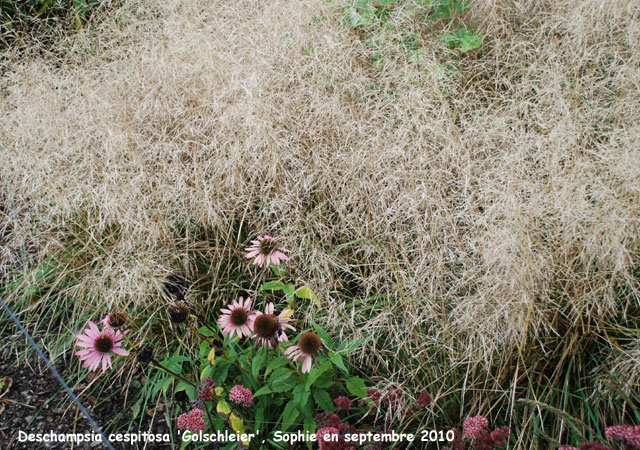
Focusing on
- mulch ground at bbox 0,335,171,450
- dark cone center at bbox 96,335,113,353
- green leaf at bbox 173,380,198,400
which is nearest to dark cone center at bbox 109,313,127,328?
dark cone center at bbox 96,335,113,353

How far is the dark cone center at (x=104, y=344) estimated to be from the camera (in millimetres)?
1360

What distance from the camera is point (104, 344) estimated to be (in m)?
1.36

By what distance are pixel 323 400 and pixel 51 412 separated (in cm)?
108

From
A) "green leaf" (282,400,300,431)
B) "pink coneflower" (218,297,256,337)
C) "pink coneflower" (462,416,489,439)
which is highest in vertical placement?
"pink coneflower" (462,416,489,439)

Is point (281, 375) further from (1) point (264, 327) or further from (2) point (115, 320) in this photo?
(2) point (115, 320)

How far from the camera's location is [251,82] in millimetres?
2215

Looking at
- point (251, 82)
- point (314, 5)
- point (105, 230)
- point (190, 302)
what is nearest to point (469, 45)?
point (314, 5)

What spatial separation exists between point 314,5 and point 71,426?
2.12m

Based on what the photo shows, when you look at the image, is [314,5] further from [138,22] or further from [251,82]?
[138,22]

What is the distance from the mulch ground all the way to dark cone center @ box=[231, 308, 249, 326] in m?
0.54

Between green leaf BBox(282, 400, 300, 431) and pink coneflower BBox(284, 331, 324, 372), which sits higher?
pink coneflower BBox(284, 331, 324, 372)

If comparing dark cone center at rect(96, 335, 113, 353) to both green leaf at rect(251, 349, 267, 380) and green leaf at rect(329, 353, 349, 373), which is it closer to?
green leaf at rect(251, 349, 267, 380)

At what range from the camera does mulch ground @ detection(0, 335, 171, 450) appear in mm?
1739

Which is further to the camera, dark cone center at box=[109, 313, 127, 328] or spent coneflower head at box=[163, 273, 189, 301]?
spent coneflower head at box=[163, 273, 189, 301]
